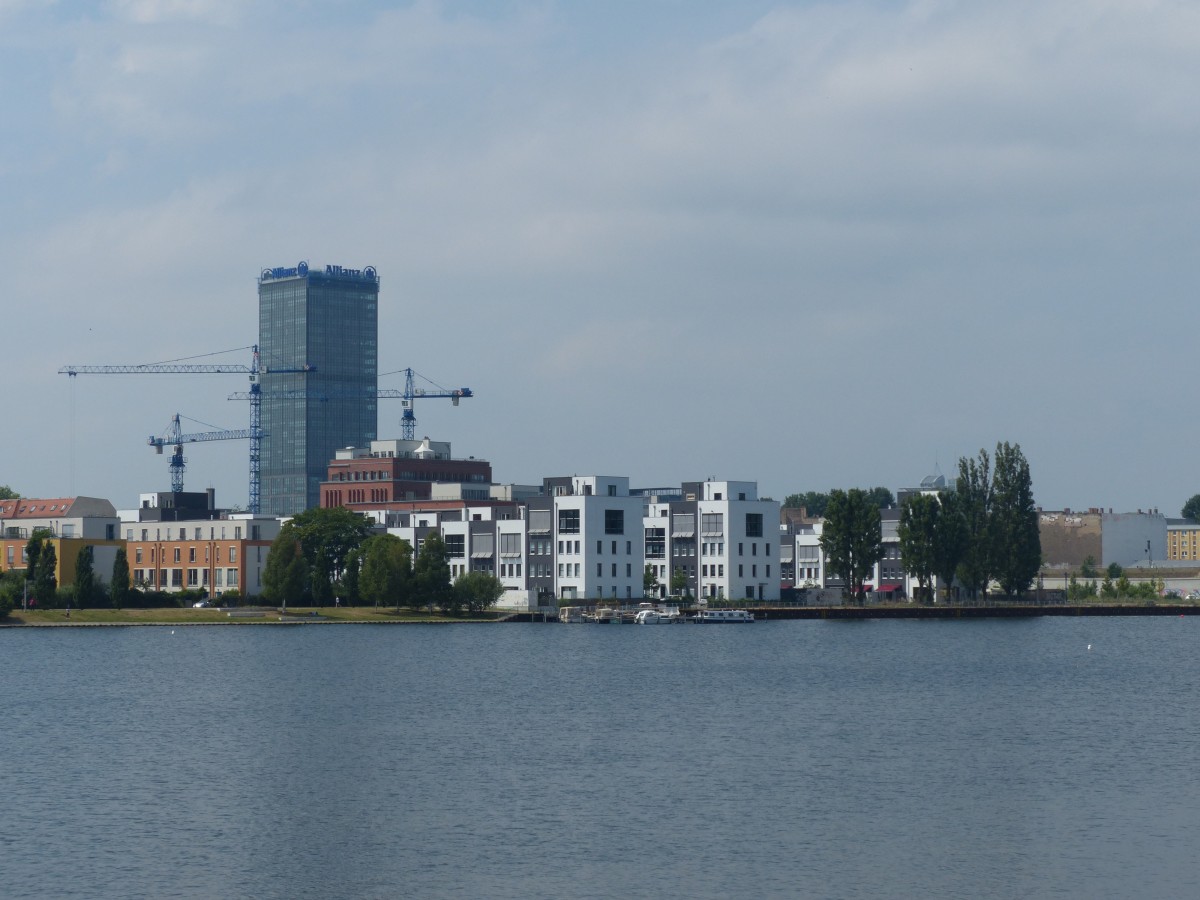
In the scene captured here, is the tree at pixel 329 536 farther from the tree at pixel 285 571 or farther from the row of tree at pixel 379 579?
the tree at pixel 285 571

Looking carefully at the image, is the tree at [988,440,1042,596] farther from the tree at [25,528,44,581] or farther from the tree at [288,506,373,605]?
the tree at [25,528,44,581]

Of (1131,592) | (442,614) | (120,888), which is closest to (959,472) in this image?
(1131,592)

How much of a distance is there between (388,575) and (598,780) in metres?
105

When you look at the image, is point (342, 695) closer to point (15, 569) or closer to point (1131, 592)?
point (15, 569)

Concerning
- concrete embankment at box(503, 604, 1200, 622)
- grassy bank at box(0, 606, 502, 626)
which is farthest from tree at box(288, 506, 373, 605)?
concrete embankment at box(503, 604, 1200, 622)

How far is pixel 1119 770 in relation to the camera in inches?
2265

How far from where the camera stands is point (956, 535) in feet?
565

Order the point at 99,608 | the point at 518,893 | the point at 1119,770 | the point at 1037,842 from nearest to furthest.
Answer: the point at 518,893
the point at 1037,842
the point at 1119,770
the point at 99,608

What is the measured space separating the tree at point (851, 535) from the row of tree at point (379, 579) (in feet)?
110

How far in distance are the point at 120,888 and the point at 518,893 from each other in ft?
30.3

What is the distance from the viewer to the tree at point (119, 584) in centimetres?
15412

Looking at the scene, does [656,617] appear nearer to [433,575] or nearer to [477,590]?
[477,590]

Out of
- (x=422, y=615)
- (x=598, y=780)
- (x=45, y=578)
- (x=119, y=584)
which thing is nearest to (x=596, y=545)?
(x=422, y=615)

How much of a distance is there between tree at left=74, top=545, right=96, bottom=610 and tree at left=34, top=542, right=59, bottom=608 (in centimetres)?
222
